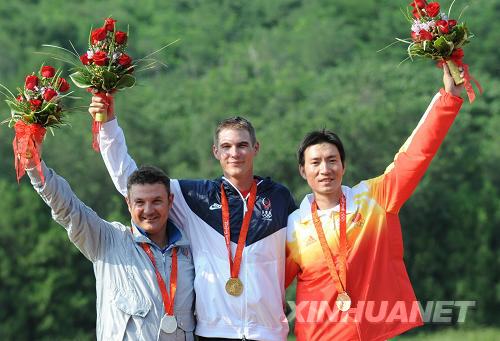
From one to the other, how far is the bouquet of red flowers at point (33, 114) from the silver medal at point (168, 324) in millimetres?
1227

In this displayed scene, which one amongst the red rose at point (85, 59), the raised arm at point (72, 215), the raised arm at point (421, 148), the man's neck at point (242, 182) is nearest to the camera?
the raised arm at point (72, 215)

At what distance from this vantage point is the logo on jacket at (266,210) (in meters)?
6.50

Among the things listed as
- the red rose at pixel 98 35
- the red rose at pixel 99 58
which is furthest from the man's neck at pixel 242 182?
the red rose at pixel 98 35

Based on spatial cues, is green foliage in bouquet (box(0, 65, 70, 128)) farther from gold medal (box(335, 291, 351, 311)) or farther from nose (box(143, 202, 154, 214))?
gold medal (box(335, 291, 351, 311))

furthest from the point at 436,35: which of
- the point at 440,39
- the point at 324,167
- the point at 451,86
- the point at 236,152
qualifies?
the point at 236,152

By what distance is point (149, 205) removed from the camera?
6297 mm

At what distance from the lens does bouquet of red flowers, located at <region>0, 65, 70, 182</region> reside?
6227 millimetres

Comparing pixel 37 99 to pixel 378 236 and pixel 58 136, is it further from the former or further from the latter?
pixel 58 136

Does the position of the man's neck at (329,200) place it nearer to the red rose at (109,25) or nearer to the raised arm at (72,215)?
the raised arm at (72,215)

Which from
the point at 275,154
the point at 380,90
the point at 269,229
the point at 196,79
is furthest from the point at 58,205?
the point at 196,79

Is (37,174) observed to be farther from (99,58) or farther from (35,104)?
(99,58)

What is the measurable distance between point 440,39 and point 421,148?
669 mm

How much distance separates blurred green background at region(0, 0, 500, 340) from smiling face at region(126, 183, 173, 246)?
25.5m

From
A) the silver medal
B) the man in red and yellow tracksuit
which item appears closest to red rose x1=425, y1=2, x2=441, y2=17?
the man in red and yellow tracksuit
